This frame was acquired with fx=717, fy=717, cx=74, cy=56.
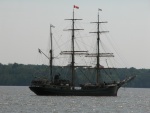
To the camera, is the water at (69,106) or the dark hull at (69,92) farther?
the dark hull at (69,92)

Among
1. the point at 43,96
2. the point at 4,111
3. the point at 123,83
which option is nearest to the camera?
the point at 4,111

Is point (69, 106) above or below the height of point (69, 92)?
below

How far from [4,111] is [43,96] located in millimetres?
56879

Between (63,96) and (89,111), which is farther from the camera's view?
(63,96)

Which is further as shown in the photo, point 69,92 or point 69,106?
point 69,92

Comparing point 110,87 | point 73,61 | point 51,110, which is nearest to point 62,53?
point 73,61

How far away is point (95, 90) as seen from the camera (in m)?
149

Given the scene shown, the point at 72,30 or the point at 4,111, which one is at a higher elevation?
the point at 72,30

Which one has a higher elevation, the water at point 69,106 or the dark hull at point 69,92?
the dark hull at point 69,92

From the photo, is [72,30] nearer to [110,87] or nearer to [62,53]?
[62,53]

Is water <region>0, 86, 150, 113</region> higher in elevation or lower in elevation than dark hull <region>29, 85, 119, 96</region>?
lower

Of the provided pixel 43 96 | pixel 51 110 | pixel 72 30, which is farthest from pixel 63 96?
pixel 51 110

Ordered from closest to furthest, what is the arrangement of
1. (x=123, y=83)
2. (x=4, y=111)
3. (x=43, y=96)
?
1. (x=4, y=111)
2. (x=43, y=96)
3. (x=123, y=83)

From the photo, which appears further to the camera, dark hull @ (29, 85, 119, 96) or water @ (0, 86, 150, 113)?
dark hull @ (29, 85, 119, 96)
